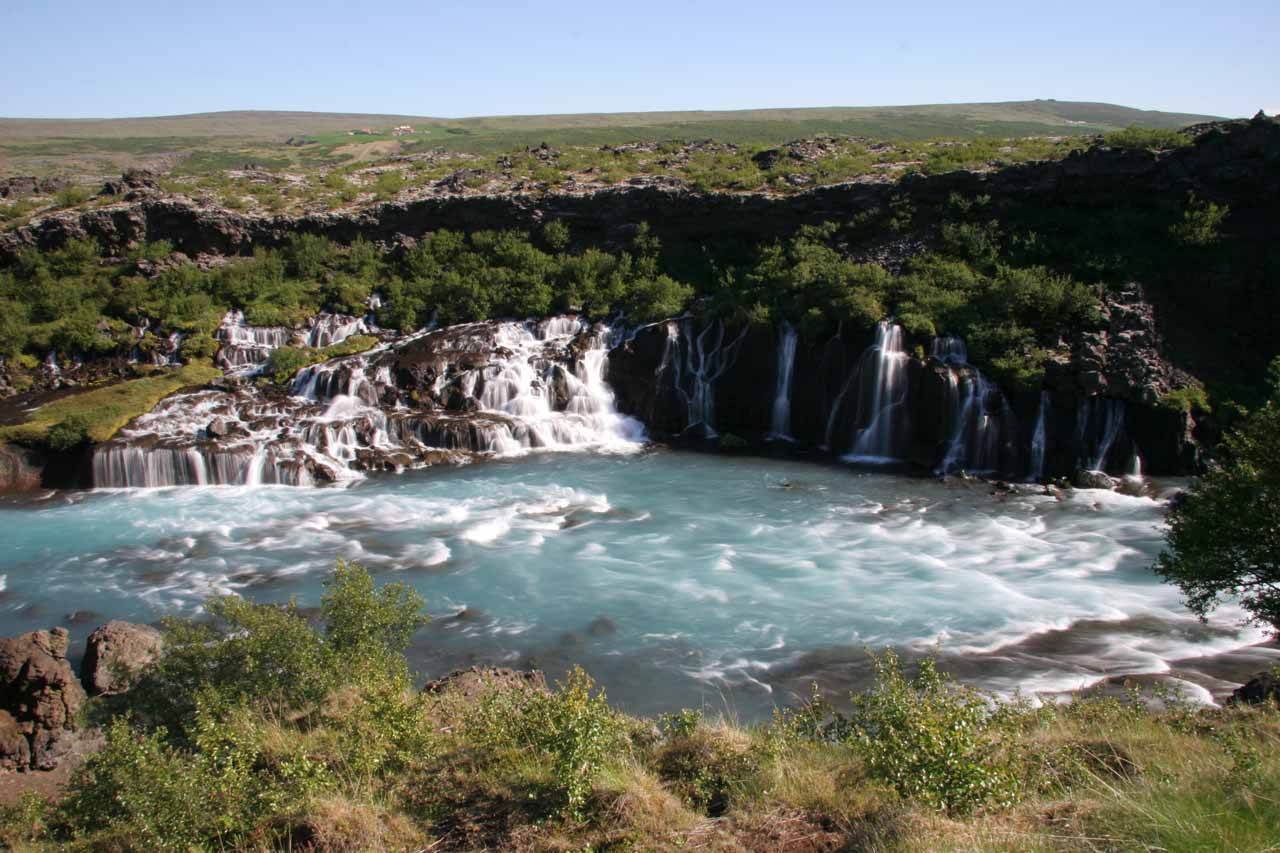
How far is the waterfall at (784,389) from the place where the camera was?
27.0 m

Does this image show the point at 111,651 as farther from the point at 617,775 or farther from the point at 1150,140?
the point at 1150,140

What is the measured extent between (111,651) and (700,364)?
63.2 feet

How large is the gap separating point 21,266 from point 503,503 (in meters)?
25.2

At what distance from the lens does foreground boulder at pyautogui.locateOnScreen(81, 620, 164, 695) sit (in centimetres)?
1227

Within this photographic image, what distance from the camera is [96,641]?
12836 mm

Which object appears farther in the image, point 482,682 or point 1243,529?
point 482,682

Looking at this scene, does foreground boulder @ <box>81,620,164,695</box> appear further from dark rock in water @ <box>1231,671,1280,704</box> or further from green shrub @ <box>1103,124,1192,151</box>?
green shrub @ <box>1103,124,1192,151</box>

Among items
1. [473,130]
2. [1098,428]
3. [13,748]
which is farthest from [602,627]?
[473,130]

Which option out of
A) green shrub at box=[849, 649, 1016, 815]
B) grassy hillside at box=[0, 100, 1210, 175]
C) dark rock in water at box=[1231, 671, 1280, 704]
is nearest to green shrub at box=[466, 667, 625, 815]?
green shrub at box=[849, 649, 1016, 815]

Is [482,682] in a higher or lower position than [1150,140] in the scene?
lower

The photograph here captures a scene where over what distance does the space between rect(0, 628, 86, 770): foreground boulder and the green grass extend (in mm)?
13512

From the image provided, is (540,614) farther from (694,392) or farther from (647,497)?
(694,392)

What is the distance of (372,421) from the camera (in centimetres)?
2564

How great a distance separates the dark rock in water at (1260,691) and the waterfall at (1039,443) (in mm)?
12290
